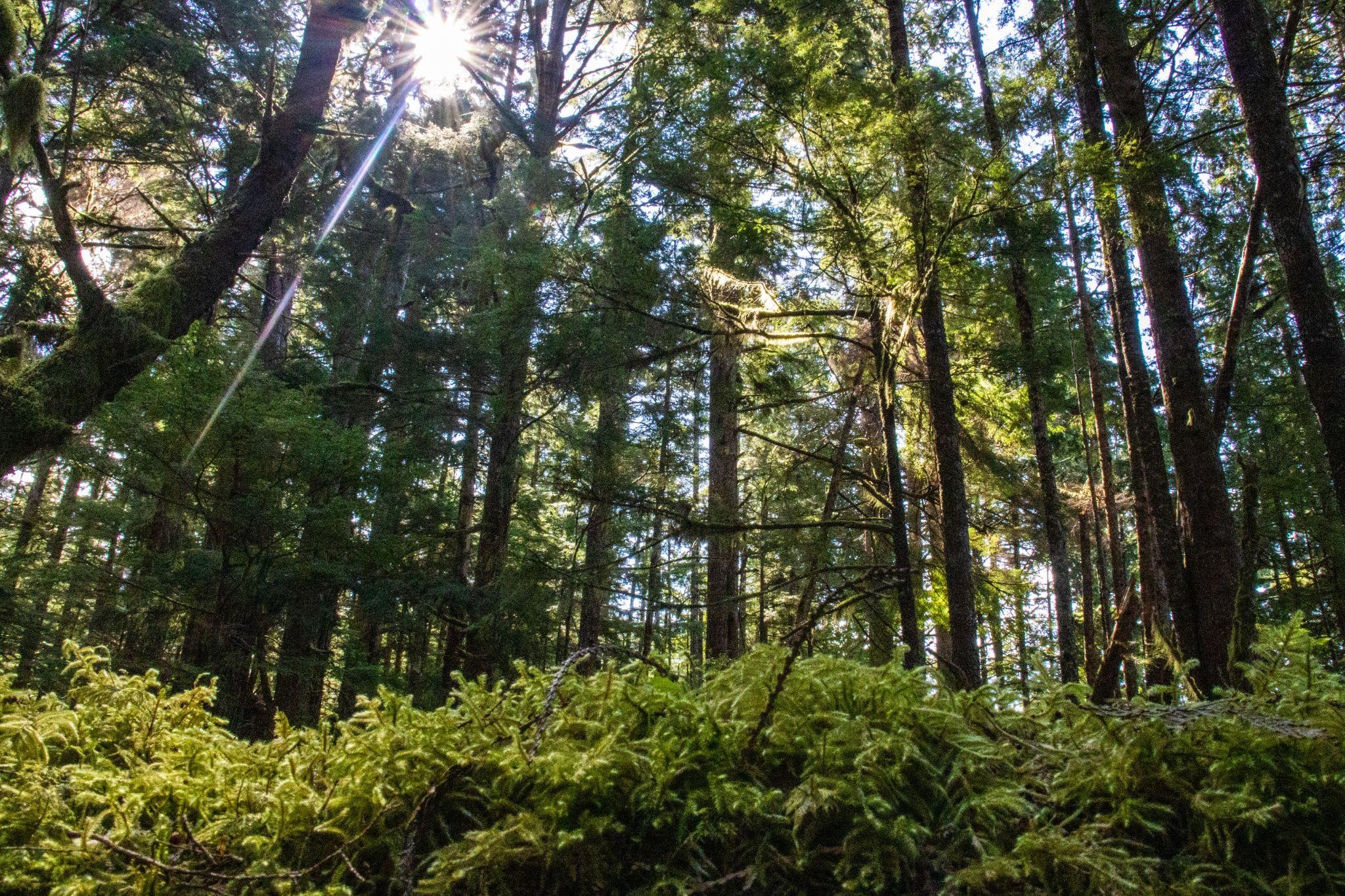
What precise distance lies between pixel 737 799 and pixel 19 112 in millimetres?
8107

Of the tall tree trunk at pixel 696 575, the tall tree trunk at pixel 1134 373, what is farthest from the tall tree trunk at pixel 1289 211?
the tall tree trunk at pixel 696 575

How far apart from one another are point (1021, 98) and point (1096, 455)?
24517mm

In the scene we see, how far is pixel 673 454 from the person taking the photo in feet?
40.8

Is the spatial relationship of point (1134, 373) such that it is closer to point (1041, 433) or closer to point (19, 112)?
point (1041, 433)

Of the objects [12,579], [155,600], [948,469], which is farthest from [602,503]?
[12,579]

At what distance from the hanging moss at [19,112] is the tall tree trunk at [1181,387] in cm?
831

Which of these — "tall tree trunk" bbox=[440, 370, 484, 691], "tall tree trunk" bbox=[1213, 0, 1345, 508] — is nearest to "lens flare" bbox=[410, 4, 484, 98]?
"tall tree trunk" bbox=[440, 370, 484, 691]

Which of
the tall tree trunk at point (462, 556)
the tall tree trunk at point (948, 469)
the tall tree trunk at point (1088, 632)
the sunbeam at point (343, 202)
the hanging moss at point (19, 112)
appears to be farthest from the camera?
the sunbeam at point (343, 202)

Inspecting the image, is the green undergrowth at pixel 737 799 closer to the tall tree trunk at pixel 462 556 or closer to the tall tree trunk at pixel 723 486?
the tall tree trunk at pixel 723 486

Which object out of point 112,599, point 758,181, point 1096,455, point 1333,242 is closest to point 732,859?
point 758,181

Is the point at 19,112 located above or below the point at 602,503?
above

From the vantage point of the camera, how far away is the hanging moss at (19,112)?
5.82 meters

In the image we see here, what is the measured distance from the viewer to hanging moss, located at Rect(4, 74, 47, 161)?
19.1ft

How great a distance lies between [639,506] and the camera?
7086mm
